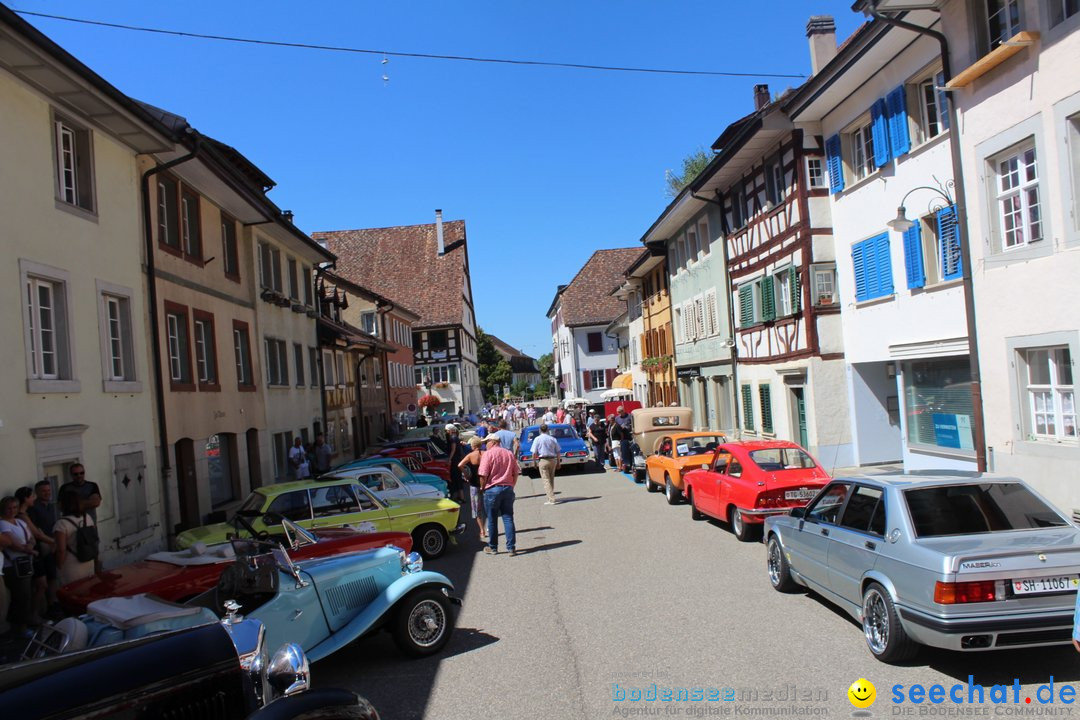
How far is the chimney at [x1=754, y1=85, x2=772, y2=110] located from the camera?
28.2 m

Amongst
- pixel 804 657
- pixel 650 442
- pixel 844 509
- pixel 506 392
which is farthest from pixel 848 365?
pixel 506 392

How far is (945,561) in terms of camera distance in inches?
218

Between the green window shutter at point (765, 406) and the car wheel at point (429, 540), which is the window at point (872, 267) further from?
the car wheel at point (429, 540)

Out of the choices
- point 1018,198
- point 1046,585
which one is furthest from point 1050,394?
point 1046,585

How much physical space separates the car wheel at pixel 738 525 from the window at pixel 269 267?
46.9ft

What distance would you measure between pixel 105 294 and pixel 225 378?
531cm

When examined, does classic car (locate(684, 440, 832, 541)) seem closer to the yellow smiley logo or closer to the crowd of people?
the yellow smiley logo

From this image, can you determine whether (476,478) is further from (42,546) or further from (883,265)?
(883,265)

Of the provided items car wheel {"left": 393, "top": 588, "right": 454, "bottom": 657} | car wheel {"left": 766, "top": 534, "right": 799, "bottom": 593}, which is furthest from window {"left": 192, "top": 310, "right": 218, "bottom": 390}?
car wheel {"left": 766, "top": 534, "right": 799, "bottom": 593}

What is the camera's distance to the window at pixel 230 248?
1934cm

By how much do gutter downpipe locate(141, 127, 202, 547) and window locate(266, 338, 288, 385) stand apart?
718 centimetres

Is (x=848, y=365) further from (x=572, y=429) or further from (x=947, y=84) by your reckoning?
(x=572, y=429)

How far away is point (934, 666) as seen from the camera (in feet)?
19.9

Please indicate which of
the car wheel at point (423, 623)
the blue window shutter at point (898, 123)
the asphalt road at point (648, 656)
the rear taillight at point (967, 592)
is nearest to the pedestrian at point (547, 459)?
the asphalt road at point (648, 656)
